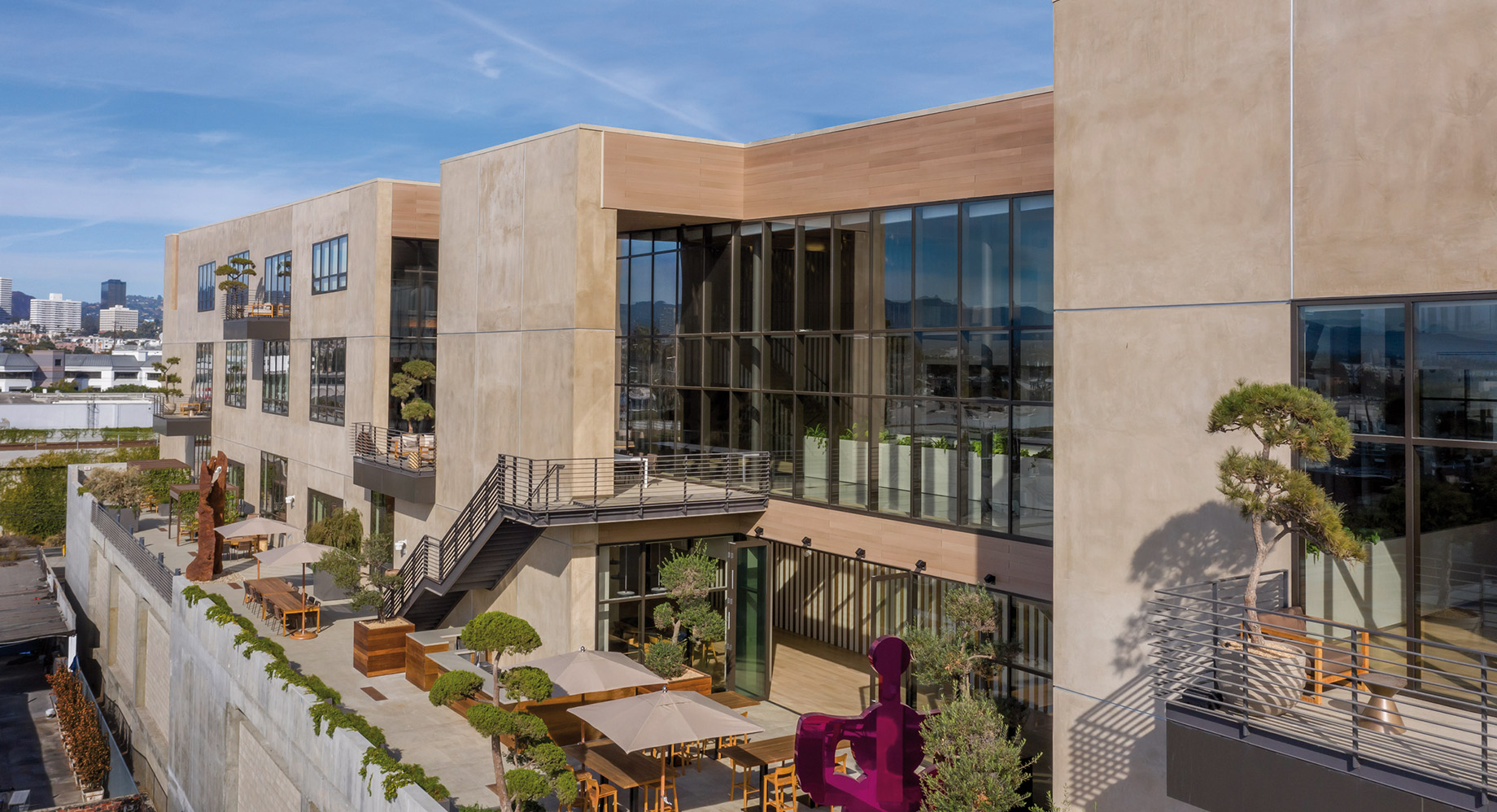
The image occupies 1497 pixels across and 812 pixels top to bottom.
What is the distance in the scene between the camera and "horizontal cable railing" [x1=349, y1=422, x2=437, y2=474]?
27484mm

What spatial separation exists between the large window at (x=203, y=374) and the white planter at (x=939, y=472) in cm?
4091

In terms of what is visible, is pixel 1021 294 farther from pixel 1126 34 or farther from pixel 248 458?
pixel 248 458

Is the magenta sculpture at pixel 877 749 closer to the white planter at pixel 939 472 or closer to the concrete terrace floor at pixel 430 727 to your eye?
the concrete terrace floor at pixel 430 727

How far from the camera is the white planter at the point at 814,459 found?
2078 centimetres

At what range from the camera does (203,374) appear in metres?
50.1

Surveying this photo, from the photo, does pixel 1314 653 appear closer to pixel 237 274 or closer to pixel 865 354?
pixel 865 354

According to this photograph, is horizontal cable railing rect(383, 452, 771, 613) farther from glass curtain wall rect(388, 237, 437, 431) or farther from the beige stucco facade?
the beige stucco facade

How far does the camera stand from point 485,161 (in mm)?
24172

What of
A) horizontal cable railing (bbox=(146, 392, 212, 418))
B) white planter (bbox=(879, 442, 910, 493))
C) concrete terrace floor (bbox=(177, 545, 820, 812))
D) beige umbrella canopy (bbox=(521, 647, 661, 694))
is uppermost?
horizontal cable railing (bbox=(146, 392, 212, 418))

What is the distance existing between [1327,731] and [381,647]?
19317mm

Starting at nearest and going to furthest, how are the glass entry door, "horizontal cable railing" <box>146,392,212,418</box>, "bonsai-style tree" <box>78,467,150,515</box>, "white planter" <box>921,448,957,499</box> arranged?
"white planter" <box>921,448,957,499</box>
the glass entry door
"bonsai-style tree" <box>78,467,150,515</box>
"horizontal cable railing" <box>146,392,212,418</box>

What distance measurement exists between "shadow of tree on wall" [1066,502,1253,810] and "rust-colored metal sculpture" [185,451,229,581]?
A: 27842 millimetres

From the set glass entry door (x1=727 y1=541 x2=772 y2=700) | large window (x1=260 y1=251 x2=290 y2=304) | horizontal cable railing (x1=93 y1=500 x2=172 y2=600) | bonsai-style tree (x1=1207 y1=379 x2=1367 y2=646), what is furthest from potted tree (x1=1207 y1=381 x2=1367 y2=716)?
large window (x1=260 y1=251 x2=290 y2=304)

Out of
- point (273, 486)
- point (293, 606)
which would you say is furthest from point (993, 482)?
point (273, 486)
